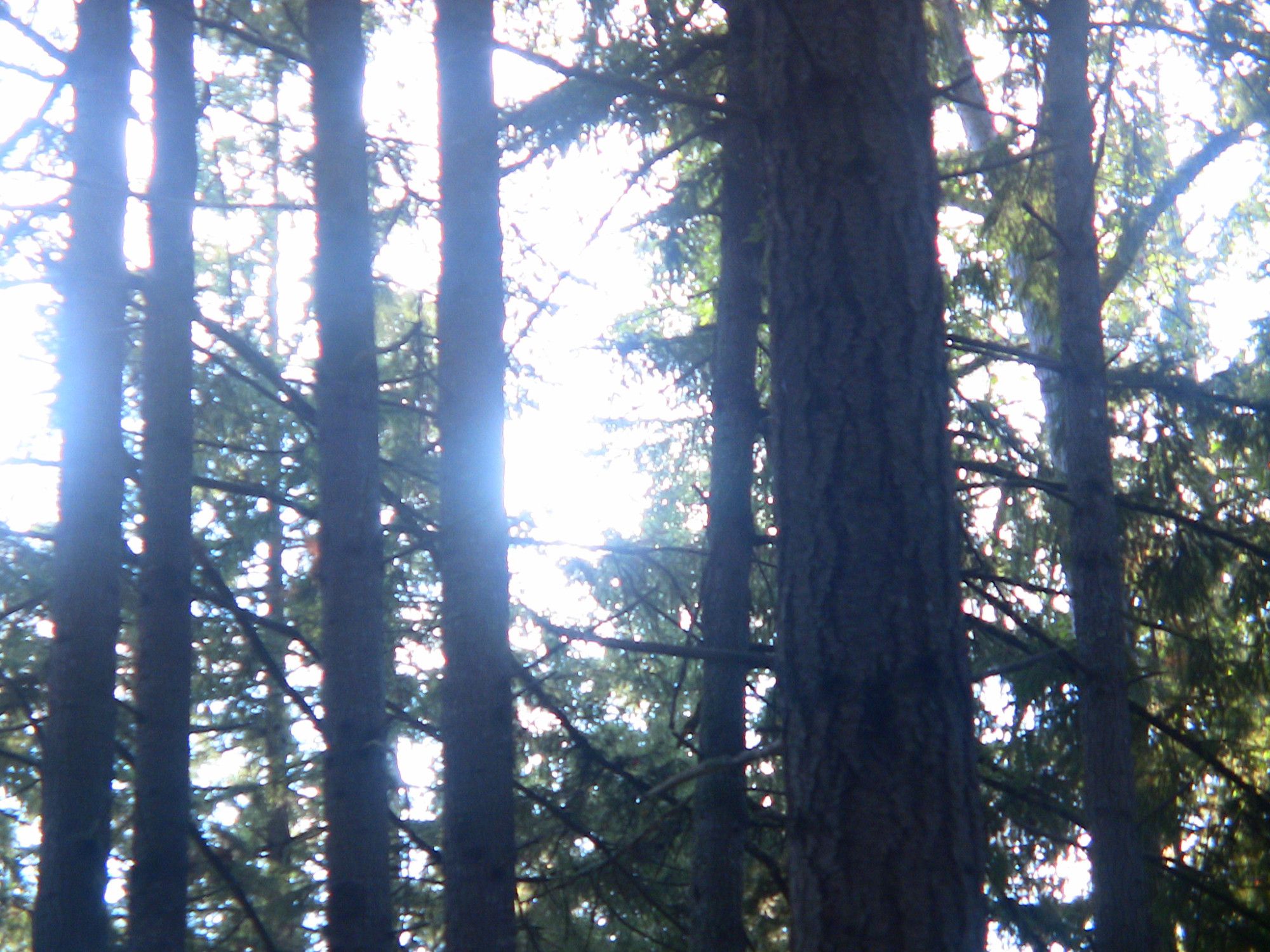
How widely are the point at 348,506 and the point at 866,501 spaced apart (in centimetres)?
272

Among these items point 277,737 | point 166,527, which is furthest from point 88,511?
point 277,737

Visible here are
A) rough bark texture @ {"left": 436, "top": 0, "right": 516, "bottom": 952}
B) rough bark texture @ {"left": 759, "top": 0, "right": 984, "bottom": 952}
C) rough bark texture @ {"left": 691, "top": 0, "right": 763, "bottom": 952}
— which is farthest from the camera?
rough bark texture @ {"left": 691, "top": 0, "right": 763, "bottom": 952}

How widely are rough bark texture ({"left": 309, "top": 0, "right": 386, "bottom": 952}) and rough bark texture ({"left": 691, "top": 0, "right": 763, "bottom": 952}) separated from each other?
5.59 ft

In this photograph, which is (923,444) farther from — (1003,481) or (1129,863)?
(1129,863)

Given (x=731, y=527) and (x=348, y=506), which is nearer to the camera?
(x=348, y=506)

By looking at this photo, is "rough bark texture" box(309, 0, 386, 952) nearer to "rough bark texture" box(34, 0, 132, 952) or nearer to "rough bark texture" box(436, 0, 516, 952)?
"rough bark texture" box(436, 0, 516, 952)

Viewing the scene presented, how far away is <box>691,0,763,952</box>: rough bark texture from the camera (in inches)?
249

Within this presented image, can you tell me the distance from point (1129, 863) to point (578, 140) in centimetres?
500

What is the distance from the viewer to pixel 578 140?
708 cm

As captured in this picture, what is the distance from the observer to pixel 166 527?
6.15m

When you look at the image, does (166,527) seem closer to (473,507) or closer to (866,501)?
(473,507)

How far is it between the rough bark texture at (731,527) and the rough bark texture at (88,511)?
2982 millimetres

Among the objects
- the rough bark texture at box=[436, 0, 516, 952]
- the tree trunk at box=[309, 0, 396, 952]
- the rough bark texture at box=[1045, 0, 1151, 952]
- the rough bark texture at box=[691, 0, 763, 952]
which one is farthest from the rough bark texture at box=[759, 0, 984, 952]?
the rough bark texture at box=[1045, 0, 1151, 952]

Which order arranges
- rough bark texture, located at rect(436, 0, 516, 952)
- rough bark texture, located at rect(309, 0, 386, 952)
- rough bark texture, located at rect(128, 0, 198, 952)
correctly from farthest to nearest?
1. rough bark texture, located at rect(128, 0, 198, 952)
2. rough bark texture, located at rect(309, 0, 386, 952)
3. rough bark texture, located at rect(436, 0, 516, 952)
